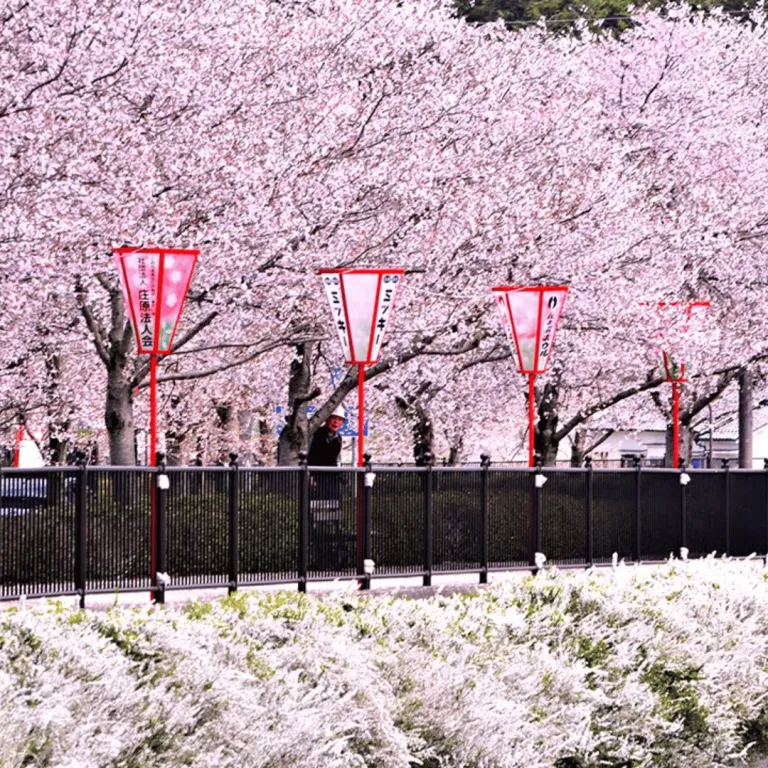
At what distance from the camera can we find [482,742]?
8188 mm

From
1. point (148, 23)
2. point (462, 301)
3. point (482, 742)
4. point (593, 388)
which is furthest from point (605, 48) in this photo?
point (482, 742)

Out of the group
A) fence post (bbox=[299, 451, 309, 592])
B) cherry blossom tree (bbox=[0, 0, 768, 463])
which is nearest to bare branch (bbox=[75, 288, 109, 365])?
A: cherry blossom tree (bbox=[0, 0, 768, 463])

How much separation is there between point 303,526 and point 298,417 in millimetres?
12202

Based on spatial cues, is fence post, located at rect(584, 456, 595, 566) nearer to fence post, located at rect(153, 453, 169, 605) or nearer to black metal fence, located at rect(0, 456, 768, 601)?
black metal fence, located at rect(0, 456, 768, 601)

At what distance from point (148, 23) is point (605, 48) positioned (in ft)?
61.1

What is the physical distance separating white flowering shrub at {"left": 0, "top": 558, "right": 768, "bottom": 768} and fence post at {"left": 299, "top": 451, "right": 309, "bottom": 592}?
5414 mm

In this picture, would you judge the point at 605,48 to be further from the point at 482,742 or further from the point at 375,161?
the point at 482,742

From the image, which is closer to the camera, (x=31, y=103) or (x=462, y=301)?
(x=31, y=103)

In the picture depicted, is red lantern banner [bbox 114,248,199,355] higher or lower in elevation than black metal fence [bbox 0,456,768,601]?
higher

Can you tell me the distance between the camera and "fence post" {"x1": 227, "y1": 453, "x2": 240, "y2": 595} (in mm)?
16516

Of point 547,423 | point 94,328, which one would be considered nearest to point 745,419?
point 547,423

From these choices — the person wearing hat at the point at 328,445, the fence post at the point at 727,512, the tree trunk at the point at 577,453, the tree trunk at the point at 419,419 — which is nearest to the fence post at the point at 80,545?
the person wearing hat at the point at 328,445

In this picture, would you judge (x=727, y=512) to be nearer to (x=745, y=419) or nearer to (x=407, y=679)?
(x=745, y=419)

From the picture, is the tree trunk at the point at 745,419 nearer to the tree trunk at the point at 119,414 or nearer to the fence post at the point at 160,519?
the tree trunk at the point at 119,414
